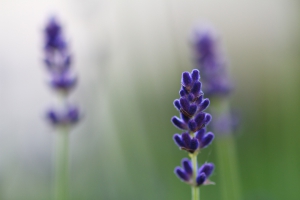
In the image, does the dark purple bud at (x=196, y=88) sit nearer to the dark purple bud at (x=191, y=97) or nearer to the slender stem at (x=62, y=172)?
the dark purple bud at (x=191, y=97)

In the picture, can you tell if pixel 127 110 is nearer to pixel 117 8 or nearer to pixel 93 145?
pixel 93 145

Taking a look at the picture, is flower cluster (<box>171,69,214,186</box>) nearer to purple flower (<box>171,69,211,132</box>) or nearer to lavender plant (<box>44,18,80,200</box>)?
purple flower (<box>171,69,211,132</box>)

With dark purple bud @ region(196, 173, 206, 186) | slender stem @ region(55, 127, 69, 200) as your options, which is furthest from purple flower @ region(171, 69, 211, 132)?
slender stem @ region(55, 127, 69, 200)

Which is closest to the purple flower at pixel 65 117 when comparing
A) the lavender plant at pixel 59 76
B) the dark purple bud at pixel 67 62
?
the lavender plant at pixel 59 76

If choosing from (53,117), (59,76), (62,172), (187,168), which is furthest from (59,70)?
(187,168)

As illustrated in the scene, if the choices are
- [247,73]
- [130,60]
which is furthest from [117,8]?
[247,73]

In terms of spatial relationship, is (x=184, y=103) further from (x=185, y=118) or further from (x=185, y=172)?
(x=185, y=172)
